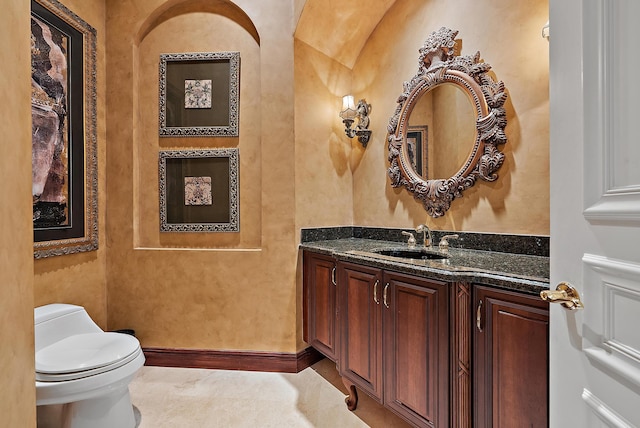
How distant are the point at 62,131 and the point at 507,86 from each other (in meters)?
2.80

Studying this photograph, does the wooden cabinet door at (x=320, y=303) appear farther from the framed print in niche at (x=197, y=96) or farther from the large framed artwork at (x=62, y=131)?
the large framed artwork at (x=62, y=131)

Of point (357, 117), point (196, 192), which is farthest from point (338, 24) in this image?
point (196, 192)

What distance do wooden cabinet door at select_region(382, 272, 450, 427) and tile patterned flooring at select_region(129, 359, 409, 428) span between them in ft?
1.31

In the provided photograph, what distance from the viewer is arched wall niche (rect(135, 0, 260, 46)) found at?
2381mm

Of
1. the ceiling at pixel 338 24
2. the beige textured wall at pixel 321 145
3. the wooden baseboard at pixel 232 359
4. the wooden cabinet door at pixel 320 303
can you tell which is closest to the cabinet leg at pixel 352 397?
the wooden cabinet door at pixel 320 303

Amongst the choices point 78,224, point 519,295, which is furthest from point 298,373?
point 78,224

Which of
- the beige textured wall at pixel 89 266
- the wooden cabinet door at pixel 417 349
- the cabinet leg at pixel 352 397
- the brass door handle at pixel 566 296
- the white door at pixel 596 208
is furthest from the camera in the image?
the beige textured wall at pixel 89 266

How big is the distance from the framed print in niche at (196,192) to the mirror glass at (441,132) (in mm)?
1426

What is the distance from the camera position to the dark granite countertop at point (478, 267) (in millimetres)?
1098

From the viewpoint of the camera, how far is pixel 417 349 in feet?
4.64

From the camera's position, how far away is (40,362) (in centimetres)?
143

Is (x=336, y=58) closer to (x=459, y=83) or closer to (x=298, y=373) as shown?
(x=459, y=83)

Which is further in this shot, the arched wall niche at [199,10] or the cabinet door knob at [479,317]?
the arched wall niche at [199,10]

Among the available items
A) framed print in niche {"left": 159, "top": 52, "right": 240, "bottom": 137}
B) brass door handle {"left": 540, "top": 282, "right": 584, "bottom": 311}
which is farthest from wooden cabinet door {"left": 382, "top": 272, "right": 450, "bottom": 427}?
framed print in niche {"left": 159, "top": 52, "right": 240, "bottom": 137}
